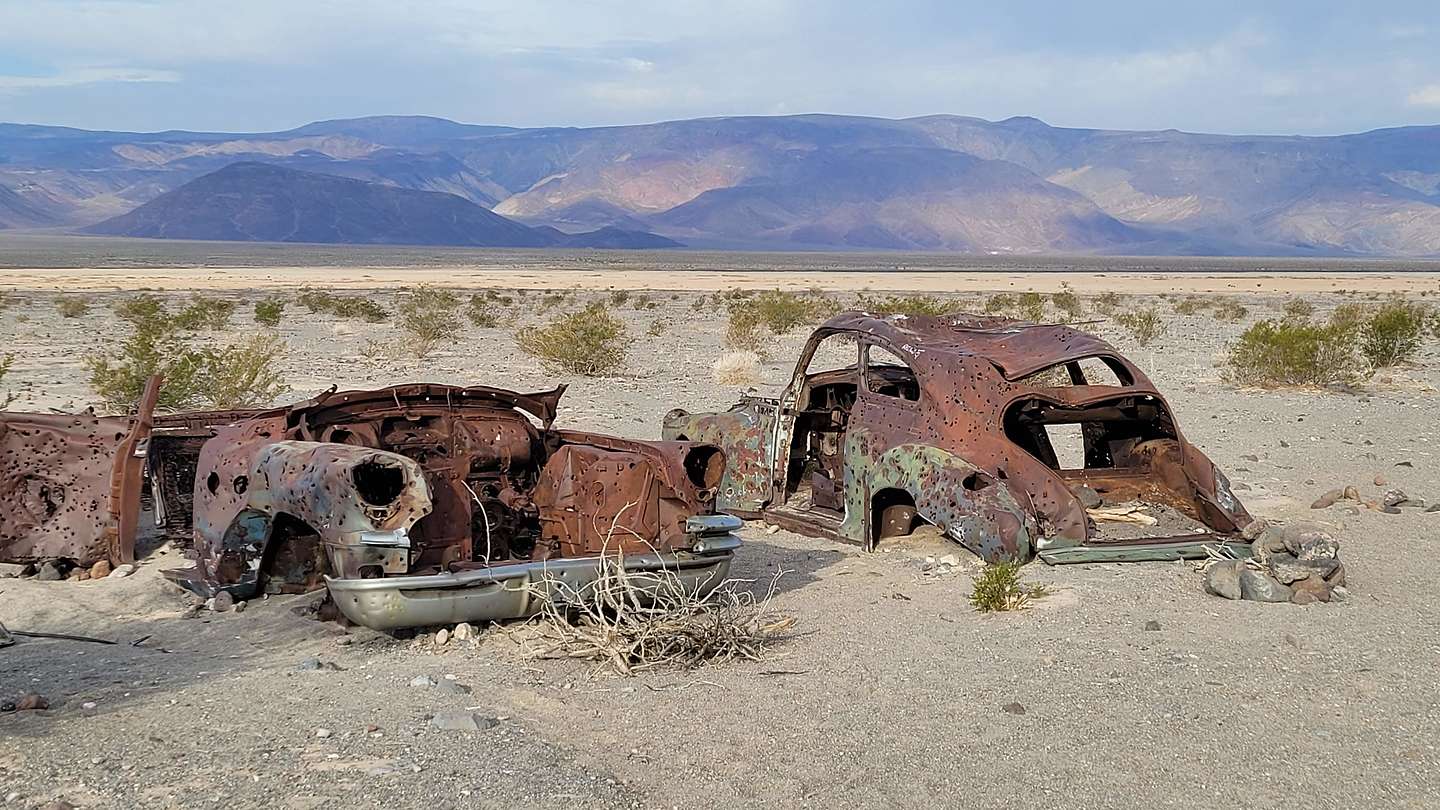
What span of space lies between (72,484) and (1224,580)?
7.02 meters

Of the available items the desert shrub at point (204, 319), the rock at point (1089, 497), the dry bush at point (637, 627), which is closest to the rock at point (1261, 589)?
the rock at point (1089, 497)

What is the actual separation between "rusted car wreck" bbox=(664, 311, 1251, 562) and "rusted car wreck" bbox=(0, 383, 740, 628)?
1721mm

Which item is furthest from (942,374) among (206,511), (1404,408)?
(1404,408)

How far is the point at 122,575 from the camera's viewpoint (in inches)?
350

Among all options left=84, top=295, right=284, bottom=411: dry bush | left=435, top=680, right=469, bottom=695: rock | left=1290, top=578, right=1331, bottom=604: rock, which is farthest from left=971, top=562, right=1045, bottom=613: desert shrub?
left=84, top=295, right=284, bottom=411: dry bush

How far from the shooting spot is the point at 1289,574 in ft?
26.8

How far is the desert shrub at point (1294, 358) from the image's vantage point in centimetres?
2033

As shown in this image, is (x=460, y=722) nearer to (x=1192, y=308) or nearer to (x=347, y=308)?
(x=347, y=308)

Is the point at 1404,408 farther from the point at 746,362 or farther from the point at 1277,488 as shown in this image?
the point at 746,362

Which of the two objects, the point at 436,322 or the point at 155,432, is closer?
the point at 155,432

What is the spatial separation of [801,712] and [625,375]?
53.2 ft

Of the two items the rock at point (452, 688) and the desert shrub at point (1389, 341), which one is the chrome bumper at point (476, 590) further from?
the desert shrub at point (1389, 341)

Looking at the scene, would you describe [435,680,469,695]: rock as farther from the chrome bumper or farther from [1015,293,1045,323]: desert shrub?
[1015,293,1045,323]: desert shrub

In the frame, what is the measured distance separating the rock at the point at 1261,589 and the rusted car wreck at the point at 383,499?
2946 millimetres
